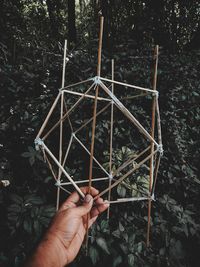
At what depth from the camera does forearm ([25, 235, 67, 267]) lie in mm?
1226

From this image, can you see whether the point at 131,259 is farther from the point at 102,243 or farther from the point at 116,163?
the point at 116,163

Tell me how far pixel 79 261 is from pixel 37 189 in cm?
72

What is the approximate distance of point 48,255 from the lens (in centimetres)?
131

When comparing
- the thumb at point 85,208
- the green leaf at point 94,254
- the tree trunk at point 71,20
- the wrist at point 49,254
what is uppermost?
the tree trunk at point 71,20

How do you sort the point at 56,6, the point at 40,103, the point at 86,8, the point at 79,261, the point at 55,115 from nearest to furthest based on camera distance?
the point at 79,261 → the point at 55,115 → the point at 40,103 → the point at 56,6 → the point at 86,8

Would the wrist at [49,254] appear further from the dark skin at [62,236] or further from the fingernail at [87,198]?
the fingernail at [87,198]

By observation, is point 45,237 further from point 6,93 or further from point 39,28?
point 39,28

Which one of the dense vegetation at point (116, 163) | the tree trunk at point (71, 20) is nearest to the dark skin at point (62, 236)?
the dense vegetation at point (116, 163)

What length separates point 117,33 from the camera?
24.4ft

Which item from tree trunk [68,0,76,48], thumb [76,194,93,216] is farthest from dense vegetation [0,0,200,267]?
tree trunk [68,0,76,48]

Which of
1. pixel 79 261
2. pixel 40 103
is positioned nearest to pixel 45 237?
pixel 79 261

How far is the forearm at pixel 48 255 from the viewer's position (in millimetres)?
1226

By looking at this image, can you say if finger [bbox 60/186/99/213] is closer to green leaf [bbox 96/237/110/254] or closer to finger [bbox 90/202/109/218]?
finger [bbox 90/202/109/218]

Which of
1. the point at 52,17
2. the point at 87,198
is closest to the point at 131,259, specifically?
the point at 87,198
